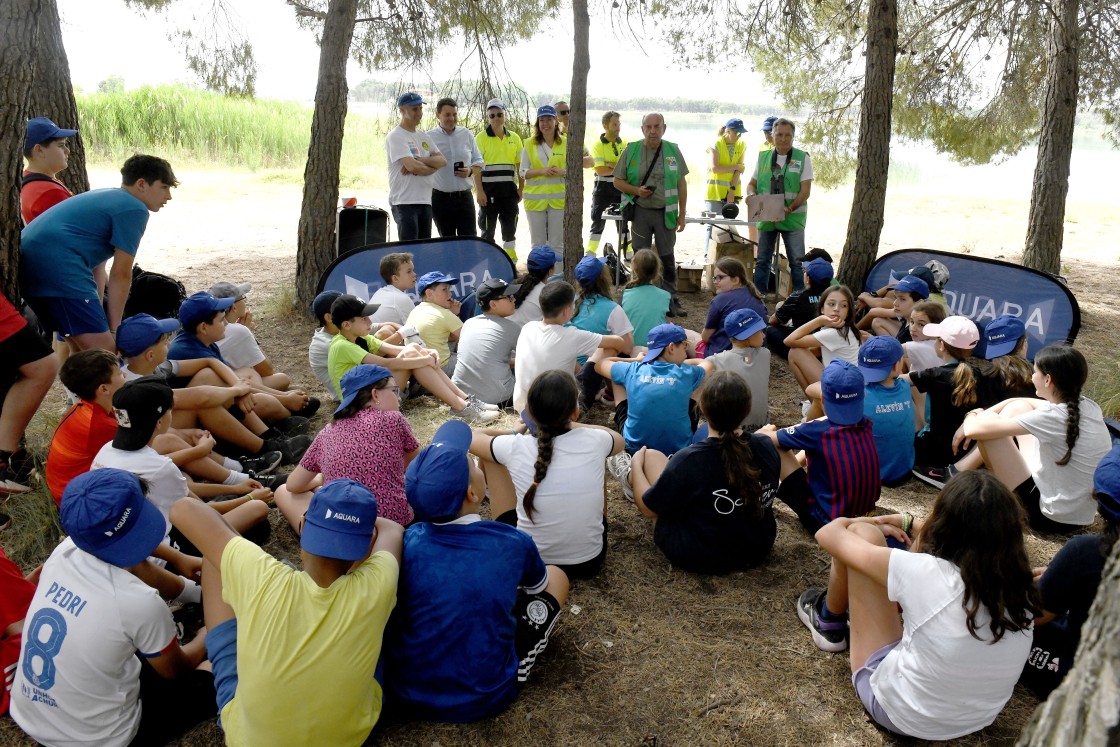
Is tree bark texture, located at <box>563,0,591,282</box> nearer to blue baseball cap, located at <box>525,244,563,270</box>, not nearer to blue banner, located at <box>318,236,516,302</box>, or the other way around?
blue banner, located at <box>318,236,516,302</box>

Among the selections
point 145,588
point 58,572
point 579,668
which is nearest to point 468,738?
point 579,668

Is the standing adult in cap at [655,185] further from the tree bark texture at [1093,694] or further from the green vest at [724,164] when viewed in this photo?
the tree bark texture at [1093,694]

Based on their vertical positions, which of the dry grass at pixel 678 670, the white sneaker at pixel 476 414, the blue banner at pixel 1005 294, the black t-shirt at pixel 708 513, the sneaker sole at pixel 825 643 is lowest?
the dry grass at pixel 678 670

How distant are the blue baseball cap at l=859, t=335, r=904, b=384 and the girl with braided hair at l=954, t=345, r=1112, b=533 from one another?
444mm

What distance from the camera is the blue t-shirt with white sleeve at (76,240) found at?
13.5ft

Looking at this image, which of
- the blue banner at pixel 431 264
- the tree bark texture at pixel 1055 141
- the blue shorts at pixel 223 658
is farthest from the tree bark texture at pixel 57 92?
the tree bark texture at pixel 1055 141

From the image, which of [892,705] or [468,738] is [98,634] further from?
[892,705]

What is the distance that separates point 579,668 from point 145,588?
1438 mm

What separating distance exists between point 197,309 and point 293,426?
89cm

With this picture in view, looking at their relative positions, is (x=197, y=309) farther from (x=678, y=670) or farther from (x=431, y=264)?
(x=678, y=670)

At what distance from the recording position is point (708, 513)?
10.9ft

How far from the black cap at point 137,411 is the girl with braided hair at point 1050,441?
11.3 ft

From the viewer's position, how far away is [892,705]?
2459 mm

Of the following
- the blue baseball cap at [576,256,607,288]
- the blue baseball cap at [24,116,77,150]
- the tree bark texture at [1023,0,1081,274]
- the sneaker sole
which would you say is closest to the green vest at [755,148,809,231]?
the tree bark texture at [1023,0,1081,274]
